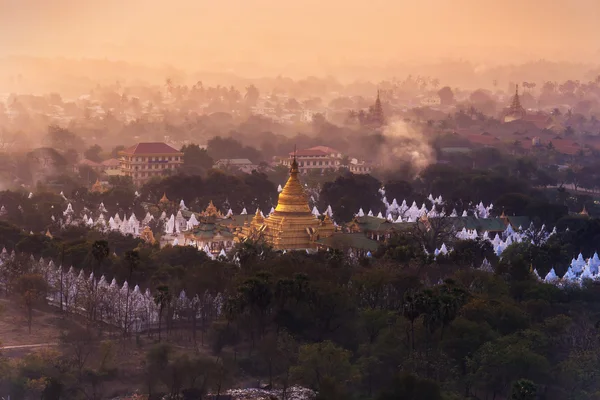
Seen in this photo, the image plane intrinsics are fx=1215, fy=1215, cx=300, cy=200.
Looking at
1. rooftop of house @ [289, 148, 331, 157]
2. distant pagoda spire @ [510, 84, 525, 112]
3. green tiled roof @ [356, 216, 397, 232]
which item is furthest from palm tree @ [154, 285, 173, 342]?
distant pagoda spire @ [510, 84, 525, 112]

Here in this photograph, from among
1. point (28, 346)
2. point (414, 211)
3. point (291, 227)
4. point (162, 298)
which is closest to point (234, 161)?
point (414, 211)

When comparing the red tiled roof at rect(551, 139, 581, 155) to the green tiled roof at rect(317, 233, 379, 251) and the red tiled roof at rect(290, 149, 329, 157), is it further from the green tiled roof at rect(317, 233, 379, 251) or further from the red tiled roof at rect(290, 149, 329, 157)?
the green tiled roof at rect(317, 233, 379, 251)

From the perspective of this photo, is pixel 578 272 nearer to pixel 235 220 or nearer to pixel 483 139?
pixel 235 220

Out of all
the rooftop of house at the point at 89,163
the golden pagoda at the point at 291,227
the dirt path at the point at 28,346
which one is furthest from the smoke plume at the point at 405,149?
the dirt path at the point at 28,346

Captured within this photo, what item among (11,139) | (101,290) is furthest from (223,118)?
(101,290)

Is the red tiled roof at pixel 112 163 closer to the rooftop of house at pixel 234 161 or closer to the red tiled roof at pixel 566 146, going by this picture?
the rooftop of house at pixel 234 161

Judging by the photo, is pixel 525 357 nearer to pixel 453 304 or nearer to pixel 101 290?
pixel 453 304
